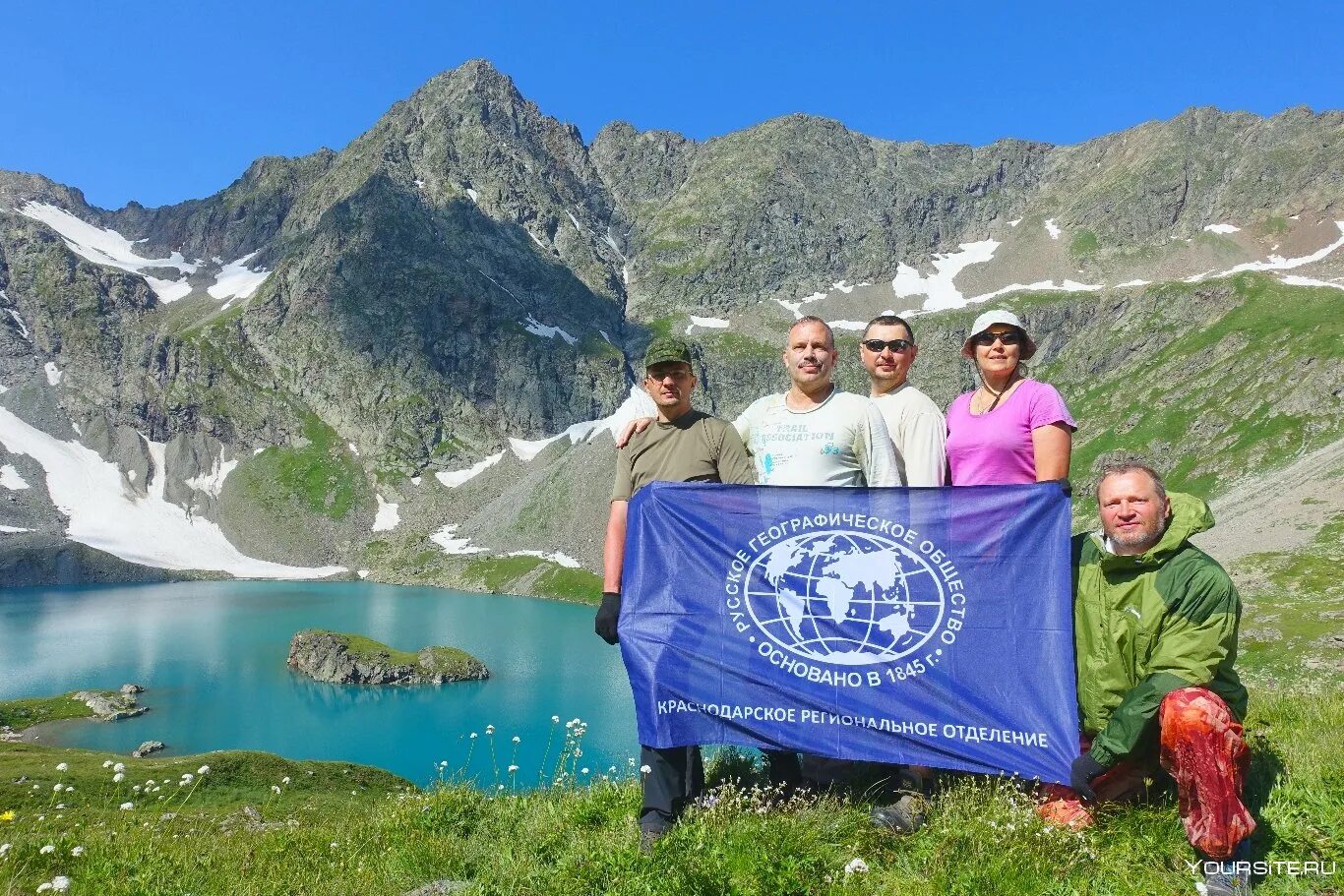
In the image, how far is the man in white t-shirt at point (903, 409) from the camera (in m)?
7.33

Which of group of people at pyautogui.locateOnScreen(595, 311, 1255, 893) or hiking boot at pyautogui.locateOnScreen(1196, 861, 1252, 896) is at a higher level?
group of people at pyautogui.locateOnScreen(595, 311, 1255, 893)

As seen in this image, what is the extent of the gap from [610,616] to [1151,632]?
15.2 ft

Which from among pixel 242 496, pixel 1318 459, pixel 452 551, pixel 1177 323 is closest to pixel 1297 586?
pixel 1318 459

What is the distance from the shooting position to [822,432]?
7.26 meters

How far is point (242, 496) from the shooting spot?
18975cm

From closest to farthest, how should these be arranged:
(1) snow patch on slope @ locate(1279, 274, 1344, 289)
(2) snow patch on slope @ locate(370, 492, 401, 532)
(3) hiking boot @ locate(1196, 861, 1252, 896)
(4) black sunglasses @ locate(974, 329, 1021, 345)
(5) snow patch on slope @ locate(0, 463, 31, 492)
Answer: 1. (3) hiking boot @ locate(1196, 861, 1252, 896)
2. (4) black sunglasses @ locate(974, 329, 1021, 345)
3. (5) snow patch on slope @ locate(0, 463, 31, 492)
4. (2) snow patch on slope @ locate(370, 492, 401, 532)
5. (1) snow patch on slope @ locate(1279, 274, 1344, 289)

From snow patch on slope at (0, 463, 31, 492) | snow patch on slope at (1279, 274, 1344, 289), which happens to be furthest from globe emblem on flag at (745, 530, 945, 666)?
snow patch on slope at (1279, 274, 1344, 289)

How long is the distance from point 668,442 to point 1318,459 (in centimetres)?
11008

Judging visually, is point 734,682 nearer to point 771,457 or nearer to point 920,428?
point 771,457

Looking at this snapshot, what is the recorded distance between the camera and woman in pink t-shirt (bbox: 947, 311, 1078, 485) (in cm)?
698

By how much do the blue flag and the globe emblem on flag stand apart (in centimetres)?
1

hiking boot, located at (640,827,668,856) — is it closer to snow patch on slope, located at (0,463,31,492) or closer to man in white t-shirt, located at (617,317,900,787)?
man in white t-shirt, located at (617,317,900,787)

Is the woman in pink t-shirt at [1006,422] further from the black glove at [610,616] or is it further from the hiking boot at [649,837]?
the hiking boot at [649,837]

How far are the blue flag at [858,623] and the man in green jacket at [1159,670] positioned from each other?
0.35m
